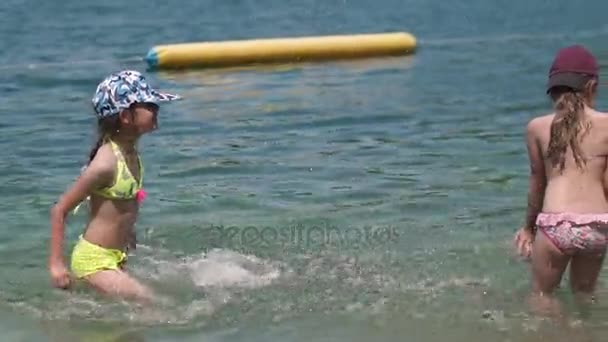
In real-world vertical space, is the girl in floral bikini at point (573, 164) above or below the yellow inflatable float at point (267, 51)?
below

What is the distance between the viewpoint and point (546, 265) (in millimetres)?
5289

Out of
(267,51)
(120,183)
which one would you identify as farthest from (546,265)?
(267,51)

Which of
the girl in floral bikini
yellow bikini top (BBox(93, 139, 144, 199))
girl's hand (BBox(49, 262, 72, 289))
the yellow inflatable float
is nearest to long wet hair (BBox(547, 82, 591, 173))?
the girl in floral bikini

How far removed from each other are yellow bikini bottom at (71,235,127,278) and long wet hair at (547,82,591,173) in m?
2.24

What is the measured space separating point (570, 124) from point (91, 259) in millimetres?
2418

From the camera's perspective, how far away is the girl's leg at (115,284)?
5707 mm

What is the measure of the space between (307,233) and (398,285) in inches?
56.3

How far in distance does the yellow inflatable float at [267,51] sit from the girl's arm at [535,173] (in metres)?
12.4

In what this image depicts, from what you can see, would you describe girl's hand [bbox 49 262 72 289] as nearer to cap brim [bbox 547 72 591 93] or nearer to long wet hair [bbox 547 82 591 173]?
long wet hair [bbox 547 82 591 173]

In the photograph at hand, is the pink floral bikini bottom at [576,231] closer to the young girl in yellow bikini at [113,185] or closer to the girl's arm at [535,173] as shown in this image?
the girl's arm at [535,173]

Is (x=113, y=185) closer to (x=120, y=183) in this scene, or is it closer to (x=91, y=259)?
(x=120, y=183)

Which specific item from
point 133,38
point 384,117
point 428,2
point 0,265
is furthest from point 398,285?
point 428,2

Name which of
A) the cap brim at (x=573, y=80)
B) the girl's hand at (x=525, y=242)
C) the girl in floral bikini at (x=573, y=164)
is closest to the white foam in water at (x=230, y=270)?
the girl's hand at (x=525, y=242)

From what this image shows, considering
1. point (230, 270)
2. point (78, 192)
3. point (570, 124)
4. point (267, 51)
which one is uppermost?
point (267, 51)
